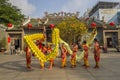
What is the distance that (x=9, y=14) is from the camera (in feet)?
156

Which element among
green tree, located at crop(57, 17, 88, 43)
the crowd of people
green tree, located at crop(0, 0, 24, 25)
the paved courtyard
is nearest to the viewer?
the paved courtyard

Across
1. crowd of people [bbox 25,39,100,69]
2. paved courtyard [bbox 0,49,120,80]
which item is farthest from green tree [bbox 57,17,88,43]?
paved courtyard [bbox 0,49,120,80]

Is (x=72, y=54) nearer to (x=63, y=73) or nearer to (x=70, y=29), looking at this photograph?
(x=63, y=73)

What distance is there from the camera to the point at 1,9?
150 ft

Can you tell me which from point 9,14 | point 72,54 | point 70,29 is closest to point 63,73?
point 72,54

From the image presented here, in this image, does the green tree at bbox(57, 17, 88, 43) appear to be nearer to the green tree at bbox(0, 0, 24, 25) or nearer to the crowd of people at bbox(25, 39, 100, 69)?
the crowd of people at bbox(25, 39, 100, 69)

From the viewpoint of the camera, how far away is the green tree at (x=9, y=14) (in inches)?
1811

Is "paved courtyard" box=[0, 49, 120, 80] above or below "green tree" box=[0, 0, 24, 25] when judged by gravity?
below

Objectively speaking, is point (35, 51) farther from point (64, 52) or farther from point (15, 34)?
point (15, 34)

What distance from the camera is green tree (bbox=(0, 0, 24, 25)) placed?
151ft

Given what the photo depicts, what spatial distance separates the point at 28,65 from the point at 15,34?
27737 mm

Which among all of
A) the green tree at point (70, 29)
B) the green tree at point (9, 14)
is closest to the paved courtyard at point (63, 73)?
the green tree at point (70, 29)

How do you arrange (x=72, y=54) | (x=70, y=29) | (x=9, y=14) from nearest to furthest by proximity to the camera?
(x=72, y=54) → (x=70, y=29) → (x=9, y=14)

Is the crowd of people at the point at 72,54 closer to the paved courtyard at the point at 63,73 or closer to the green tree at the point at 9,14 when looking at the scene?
the paved courtyard at the point at 63,73
